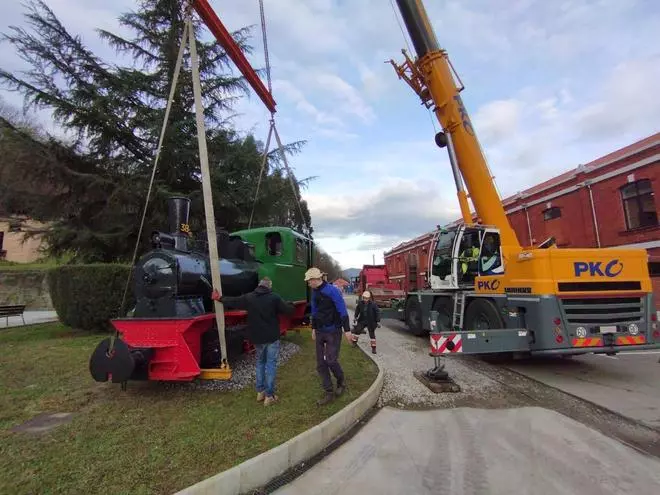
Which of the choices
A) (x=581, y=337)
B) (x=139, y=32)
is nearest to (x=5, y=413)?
(x=581, y=337)

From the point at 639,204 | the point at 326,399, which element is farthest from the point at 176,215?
the point at 639,204

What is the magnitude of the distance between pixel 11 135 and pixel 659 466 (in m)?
14.7

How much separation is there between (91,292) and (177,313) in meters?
6.63

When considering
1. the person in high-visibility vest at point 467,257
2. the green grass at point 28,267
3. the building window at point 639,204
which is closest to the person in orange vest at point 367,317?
the person in high-visibility vest at point 467,257

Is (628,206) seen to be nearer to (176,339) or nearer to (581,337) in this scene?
(581,337)

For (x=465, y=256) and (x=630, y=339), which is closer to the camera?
(x=630, y=339)

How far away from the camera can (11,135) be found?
10891mm

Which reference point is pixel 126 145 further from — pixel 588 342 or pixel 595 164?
pixel 595 164

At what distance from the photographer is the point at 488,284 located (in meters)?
7.84

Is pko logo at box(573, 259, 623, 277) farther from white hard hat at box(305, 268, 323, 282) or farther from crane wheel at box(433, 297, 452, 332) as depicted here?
white hard hat at box(305, 268, 323, 282)

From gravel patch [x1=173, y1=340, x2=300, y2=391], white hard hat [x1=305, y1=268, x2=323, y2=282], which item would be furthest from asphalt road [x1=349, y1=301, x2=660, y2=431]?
gravel patch [x1=173, y1=340, x2=300, y2=391]

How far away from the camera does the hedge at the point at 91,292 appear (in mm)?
10617

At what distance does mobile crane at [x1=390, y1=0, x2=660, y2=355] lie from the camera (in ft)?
21.4

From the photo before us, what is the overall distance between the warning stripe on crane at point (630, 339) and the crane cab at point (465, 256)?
226 cm
